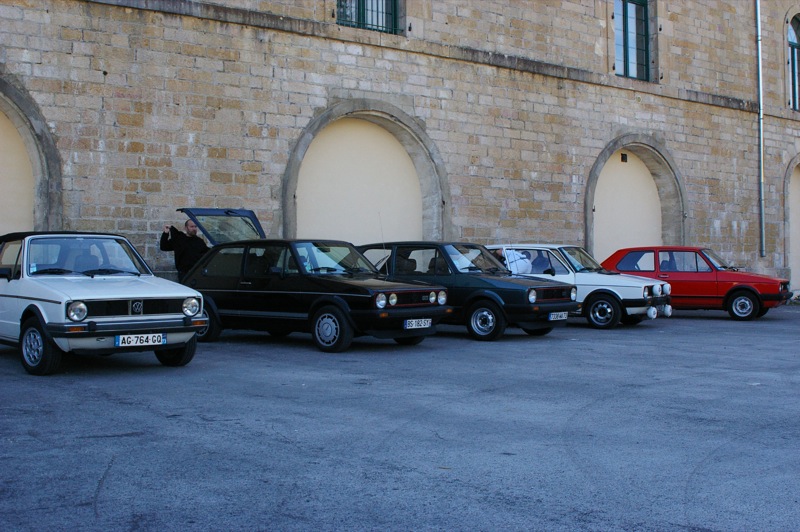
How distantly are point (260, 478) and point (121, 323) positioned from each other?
4.27 metres

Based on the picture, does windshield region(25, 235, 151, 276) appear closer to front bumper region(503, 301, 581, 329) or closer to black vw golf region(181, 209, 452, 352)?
black vw golf region(181, 209, 452, 352)

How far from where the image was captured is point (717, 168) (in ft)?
85.9

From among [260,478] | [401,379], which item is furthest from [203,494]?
[401,379]

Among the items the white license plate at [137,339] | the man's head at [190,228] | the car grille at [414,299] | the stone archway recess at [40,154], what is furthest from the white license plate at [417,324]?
the stone archway recess at [40,154]

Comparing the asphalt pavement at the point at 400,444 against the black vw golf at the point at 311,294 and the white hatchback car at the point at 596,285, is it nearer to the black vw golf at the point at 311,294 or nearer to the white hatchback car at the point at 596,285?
the black vw golf at the point at 311,294

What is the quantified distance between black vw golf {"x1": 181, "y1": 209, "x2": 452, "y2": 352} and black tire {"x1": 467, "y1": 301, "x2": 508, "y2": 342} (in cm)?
106

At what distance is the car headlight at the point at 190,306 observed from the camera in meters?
9.48

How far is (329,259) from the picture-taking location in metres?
12.2

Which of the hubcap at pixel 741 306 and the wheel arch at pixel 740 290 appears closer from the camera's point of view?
the wheel arch at pixel 740 290

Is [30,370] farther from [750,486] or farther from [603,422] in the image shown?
[750,486]

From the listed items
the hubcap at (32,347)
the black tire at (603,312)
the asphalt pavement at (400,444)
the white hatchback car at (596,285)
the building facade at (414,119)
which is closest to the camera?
A: the asphalt pavement at (400,444)

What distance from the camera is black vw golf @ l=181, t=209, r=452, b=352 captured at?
1127cm

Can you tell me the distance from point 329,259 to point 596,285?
544 cm

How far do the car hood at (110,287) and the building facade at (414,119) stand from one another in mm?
5637
